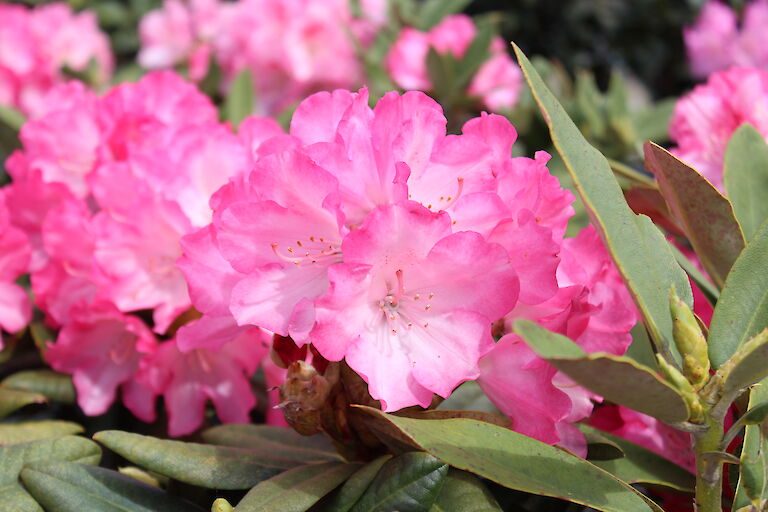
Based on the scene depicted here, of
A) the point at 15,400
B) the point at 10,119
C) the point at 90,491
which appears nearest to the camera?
the point at 90,491

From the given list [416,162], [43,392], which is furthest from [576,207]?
[43,392]

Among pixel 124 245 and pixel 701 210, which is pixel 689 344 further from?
pixel 124 245

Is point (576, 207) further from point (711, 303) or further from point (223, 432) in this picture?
point (223, 432)

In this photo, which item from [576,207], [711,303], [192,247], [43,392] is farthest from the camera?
[576,207]

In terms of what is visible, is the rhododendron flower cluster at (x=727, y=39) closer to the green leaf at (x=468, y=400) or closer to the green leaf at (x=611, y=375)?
the green leaf at (x=468, y=400)

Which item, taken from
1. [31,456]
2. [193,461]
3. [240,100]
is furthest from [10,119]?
[193,461]

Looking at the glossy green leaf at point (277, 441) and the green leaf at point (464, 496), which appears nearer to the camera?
the green leaf at point (464, 496)

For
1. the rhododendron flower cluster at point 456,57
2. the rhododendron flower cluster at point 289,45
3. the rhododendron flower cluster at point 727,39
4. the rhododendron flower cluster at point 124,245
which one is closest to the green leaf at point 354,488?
the rhododendron flower cluster at point 124,245
